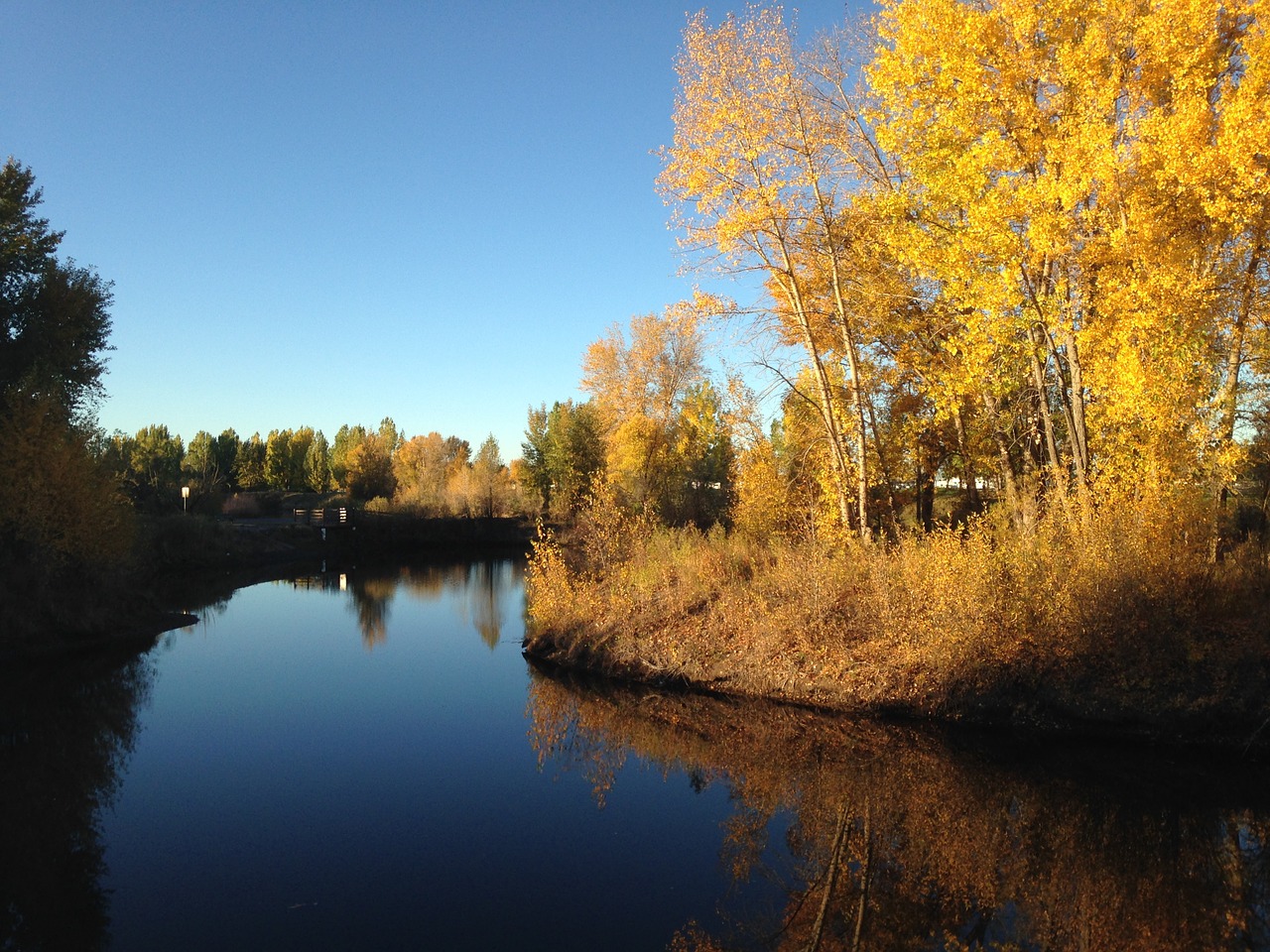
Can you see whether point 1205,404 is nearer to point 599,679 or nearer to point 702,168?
point 702,168

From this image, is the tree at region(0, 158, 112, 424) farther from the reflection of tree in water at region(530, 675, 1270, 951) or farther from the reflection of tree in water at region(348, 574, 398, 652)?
the reflection of tree in water at region(530, 675, 1270, 951)

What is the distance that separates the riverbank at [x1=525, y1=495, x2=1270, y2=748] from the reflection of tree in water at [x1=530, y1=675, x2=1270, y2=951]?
95 cm

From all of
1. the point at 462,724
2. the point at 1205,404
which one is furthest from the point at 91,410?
the point at 1205,404

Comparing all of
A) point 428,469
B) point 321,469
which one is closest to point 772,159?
point 428,469

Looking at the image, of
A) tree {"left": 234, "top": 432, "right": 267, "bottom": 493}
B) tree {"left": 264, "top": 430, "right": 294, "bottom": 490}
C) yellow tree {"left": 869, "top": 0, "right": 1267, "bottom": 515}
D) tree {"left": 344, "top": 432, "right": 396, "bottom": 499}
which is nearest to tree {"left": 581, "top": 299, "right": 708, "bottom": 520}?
yellow tree {"left": 869, "top": 0, "right": 1267, "bottom": 515}

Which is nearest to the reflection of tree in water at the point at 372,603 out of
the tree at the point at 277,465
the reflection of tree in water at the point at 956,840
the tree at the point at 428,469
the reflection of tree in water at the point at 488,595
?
the reflection of tree in water at the point at 488,595

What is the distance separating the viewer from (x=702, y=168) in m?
15.8

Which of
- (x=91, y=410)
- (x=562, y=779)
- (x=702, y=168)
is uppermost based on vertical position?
(x=702, y=168)

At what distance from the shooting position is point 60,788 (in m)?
10.1

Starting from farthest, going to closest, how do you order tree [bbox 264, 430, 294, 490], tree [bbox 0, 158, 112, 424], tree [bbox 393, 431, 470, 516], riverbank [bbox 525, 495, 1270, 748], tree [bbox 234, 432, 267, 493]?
tree [bbox 264, 430, 294, 490] → tree [bbox 234, 432, 267, 493] → tree [bbox 393, 431, 470, 516] → tree [bbox 0, 158, 112, 424] → riverbank [bbox 525, 495, 1270, 748]

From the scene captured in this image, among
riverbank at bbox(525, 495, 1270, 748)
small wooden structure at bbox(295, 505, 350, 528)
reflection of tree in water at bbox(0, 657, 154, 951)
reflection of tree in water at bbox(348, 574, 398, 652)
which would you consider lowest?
reflection of tree in water at bbox(348, 574, 398, 652)

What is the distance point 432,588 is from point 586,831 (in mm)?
25419

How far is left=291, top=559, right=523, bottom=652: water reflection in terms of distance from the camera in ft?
78.4

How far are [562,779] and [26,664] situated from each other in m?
13.5
